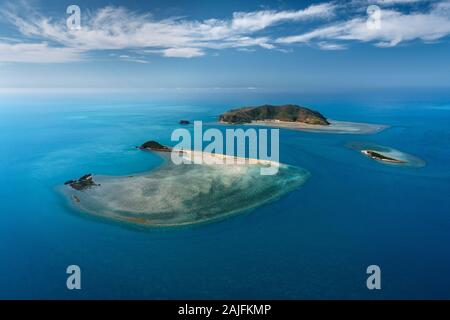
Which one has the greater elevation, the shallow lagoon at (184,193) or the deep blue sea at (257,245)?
the shallow lagoon at (184,193)

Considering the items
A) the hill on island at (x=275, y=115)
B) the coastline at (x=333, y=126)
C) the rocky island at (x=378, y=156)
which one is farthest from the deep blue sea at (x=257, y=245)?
the hill on island at (x=275, y=115)

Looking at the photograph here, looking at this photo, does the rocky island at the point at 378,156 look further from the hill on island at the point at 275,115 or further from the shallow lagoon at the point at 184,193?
the hill on island at the point at 275,115

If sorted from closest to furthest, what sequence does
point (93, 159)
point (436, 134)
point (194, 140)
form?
point (93, 159) → point (194, 140) → point (436, 134)

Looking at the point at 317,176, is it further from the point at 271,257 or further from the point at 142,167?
the point at 142,167

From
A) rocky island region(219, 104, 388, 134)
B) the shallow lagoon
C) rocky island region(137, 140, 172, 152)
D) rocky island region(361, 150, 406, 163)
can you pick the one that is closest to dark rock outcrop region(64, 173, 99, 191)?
the shallow lagoon

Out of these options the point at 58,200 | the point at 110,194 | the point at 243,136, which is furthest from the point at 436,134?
the point at 58,200

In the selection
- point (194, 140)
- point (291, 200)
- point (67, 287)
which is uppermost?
point (194, 140)
